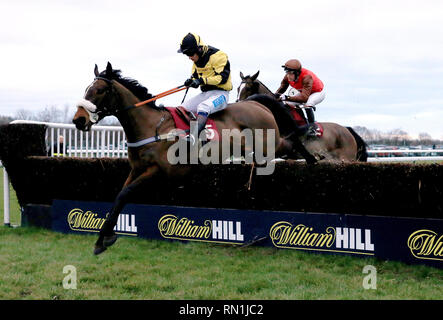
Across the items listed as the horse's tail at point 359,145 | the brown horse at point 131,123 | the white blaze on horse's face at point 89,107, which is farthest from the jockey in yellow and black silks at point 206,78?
the horse's tail at point 359,145

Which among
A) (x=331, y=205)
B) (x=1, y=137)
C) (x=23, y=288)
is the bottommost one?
(x=23, y=288)

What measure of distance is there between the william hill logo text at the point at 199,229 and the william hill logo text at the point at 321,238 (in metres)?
0.52

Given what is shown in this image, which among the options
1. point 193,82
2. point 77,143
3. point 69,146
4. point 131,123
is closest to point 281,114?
point 193,82

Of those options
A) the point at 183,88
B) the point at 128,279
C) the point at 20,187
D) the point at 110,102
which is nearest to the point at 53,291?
the point at 128,279

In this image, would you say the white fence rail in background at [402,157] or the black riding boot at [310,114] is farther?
the white fence rail in background at [402,157]

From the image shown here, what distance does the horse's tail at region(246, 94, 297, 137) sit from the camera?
7.05m

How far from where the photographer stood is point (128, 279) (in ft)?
16.7

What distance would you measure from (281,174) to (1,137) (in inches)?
188

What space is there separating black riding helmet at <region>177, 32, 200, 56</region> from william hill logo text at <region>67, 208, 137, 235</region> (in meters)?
2.60

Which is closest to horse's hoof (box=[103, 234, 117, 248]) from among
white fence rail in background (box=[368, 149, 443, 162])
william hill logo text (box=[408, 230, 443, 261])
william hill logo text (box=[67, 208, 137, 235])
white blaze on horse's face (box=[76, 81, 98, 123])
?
white blaze on horse's face (box=[76, 81, 98, 123])

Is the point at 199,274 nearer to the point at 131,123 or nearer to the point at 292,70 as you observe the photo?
the point at 131,123

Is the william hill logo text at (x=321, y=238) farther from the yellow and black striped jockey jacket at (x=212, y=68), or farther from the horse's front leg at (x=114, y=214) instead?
the yellow and black striped jockey jacket at (x=212, y=68)

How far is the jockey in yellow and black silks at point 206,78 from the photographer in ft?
19.5
